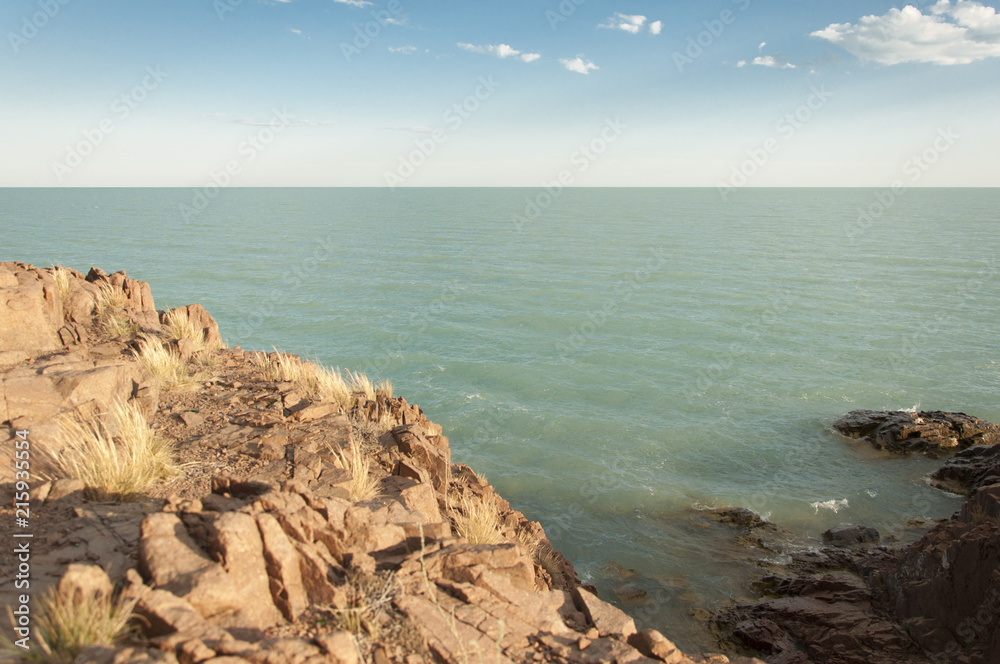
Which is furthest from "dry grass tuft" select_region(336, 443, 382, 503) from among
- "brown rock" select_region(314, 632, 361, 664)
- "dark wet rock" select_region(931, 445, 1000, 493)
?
"dark wet rock" select_region(931, 445, 1000, 493)

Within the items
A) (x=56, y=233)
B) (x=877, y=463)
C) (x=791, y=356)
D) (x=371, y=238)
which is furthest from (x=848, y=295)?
(x=56, y=233)

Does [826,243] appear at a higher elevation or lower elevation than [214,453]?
higher

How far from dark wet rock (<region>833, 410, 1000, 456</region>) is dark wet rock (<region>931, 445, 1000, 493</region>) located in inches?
40.9

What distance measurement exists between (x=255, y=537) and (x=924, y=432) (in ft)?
62.8

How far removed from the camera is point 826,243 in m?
60.0

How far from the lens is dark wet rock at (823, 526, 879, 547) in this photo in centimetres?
1234

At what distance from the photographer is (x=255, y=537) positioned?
184 inches

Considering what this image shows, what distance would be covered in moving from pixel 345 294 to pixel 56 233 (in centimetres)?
4772

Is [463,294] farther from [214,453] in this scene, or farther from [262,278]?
[214,453]

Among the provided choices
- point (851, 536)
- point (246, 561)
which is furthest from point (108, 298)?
point (851, 536)

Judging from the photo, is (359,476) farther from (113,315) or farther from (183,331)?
(113,315)

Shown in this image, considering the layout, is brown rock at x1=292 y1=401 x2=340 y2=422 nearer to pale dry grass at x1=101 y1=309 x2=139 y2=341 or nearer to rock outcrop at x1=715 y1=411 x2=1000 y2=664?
pale dry grass at x1=101 y1=309 x2=139 y2=341

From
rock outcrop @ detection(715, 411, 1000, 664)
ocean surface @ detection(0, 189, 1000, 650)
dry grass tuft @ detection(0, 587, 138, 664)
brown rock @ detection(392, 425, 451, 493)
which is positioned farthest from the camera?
ocean surface @ detection(0, 189, 1000, 650)

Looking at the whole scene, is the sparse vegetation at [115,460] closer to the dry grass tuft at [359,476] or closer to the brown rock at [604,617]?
the dry grass tuft at [359,476]
